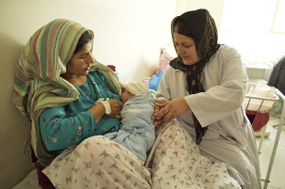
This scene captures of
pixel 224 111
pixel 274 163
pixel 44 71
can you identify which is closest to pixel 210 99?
pixel 224 111

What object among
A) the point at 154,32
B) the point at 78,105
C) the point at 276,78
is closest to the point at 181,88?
the point at 78,105

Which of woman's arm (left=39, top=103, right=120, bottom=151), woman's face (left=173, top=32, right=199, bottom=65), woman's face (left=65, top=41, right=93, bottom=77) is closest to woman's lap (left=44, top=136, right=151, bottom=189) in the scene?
woman's arm (left=39, top=103, right=120, bottom=151)

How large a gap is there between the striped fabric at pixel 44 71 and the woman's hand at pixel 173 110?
0.41 meters

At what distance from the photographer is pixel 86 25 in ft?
5.06

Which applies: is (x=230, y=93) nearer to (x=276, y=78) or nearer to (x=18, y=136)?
(x=18, y=136)

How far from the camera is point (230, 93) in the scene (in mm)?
1123

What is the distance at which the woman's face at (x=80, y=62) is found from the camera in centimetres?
107

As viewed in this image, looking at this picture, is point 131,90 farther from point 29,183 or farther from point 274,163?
point 274,163

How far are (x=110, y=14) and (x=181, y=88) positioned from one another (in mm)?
887

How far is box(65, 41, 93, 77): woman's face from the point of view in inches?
42.2

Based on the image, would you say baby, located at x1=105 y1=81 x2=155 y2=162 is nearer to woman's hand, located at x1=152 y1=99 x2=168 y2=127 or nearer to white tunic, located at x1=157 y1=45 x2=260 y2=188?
woman's hand, located at x1=152 y1=99 x2=168 y2=127

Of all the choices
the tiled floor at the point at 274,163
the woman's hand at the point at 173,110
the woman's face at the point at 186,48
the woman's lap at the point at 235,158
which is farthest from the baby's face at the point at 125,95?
the tiled floor at the point at 274,163

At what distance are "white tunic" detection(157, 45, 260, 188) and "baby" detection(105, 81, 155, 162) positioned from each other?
0.18 meters

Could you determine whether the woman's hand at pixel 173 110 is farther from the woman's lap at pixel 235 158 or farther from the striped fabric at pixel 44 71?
the striped fabric at pixel 44 71
